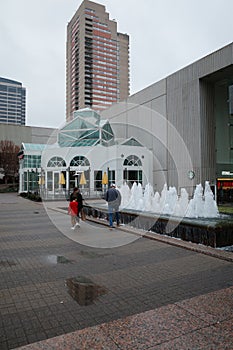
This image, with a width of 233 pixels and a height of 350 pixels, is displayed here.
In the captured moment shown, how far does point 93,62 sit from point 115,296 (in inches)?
6267

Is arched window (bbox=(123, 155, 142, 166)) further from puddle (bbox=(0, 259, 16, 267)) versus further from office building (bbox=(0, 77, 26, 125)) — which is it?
office building (bbox=(0, 77, 26, 125))

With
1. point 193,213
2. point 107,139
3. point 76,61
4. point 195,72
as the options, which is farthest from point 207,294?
point 76,61

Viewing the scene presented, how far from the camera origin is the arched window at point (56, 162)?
3975cm

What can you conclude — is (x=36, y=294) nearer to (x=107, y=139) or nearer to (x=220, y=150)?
(x=220, y=150)

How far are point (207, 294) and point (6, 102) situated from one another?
193m

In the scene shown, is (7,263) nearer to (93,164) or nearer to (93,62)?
(93,164)

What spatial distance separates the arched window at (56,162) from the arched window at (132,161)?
28.5 feet

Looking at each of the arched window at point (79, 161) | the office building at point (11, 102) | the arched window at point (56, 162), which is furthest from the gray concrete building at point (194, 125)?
the office building at point (11, 102)

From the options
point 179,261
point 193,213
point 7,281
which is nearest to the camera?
point 7,281

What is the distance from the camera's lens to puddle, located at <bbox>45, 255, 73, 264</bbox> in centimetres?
725

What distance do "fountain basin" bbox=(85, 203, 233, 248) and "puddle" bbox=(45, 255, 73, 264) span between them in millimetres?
4276

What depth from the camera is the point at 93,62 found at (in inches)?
5960

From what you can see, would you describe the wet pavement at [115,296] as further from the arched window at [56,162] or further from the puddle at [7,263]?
the arched window at [56,162]

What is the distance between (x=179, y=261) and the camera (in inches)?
286
